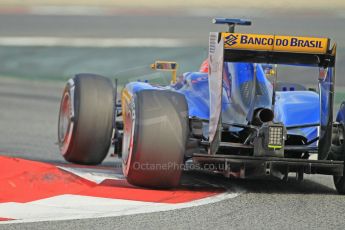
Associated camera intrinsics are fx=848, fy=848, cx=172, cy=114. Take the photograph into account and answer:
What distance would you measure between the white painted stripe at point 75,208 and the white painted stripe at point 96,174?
97 cm

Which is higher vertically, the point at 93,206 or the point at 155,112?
Result: the point at 155,112

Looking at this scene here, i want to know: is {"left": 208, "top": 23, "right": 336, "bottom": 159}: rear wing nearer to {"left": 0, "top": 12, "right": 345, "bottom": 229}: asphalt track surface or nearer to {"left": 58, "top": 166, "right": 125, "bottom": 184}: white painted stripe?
{"left": 0, "top": 12, "right": 345, "bottom": 229}: asphalt track surface

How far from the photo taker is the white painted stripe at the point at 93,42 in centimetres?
1992

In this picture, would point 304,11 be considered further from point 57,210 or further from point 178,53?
point 57,210

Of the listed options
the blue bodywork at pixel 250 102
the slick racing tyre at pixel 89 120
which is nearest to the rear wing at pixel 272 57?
the blue bodywork at pixel 250 102

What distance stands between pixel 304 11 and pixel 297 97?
650 inches

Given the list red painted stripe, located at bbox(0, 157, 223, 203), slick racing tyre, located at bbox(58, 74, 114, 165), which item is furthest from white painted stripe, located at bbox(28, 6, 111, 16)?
red painted stripe, located at bbox(0, 157, 223, 203)

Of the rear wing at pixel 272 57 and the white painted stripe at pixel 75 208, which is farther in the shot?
the rear wing at pixel 272 57

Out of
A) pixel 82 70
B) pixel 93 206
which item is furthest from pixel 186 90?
pixel 82 70

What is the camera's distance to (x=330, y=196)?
22.6 feet

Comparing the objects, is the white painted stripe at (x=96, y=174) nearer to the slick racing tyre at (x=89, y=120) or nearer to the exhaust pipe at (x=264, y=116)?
the slick racing tyre at (x=89, y=120)

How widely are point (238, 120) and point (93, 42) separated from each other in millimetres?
13318

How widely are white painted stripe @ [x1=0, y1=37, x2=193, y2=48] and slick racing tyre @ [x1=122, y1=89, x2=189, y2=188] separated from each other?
43.0 feet

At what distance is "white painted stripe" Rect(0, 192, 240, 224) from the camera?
216 inches
